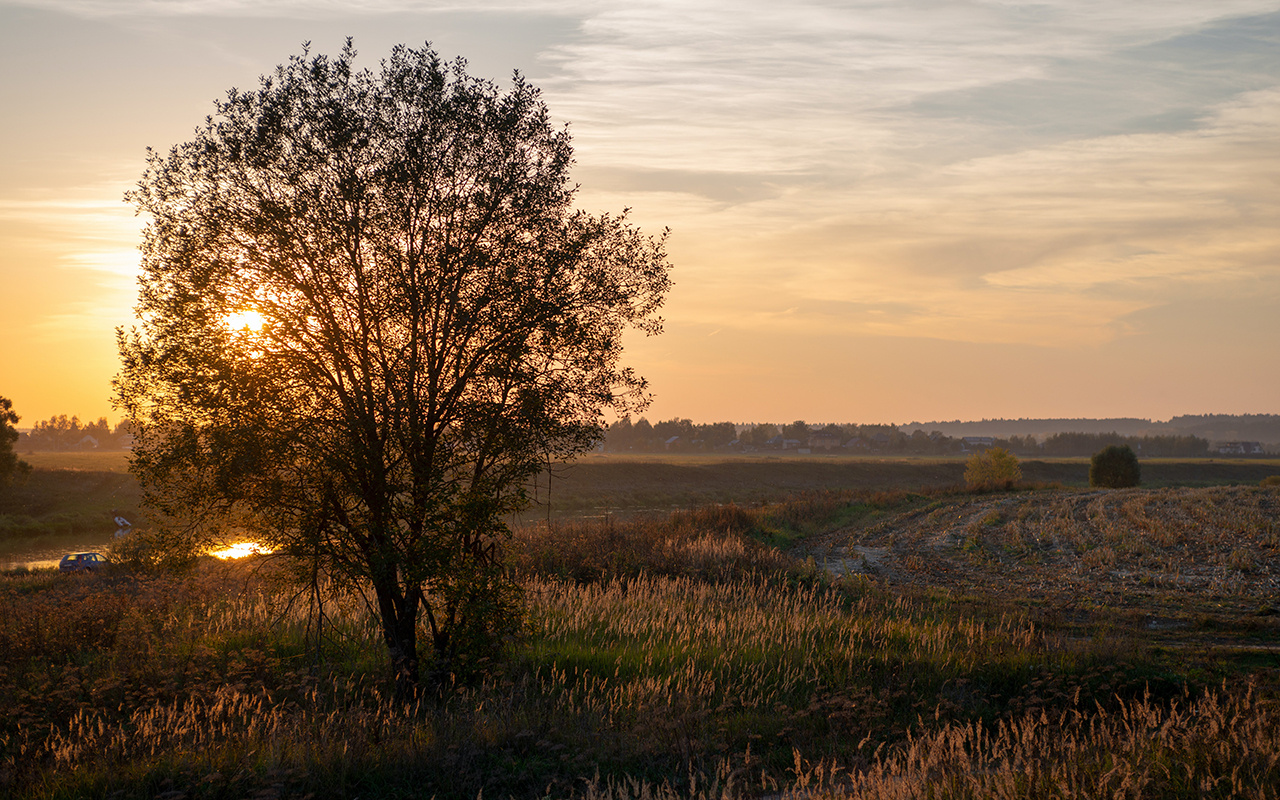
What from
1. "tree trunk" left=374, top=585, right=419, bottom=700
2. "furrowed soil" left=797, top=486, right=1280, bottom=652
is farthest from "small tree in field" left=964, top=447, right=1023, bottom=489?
"tree trunk" left=374, top=585, right=419, bottom=700

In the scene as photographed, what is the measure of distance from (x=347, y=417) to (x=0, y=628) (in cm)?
893

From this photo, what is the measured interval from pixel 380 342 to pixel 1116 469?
7597cm

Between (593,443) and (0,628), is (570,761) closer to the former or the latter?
(593,443)

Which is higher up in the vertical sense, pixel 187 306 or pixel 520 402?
pixel 187 306

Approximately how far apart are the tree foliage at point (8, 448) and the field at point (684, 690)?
4104cm

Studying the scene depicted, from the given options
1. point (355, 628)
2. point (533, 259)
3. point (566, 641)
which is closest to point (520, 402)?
point (533, 259)

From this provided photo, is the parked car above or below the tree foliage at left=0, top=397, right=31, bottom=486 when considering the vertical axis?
below

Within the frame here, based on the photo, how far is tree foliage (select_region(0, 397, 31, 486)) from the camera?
57719 millimetres

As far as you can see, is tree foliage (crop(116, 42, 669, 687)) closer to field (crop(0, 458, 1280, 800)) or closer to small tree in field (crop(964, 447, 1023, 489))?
field (crop(0, 458, 1280, 800))

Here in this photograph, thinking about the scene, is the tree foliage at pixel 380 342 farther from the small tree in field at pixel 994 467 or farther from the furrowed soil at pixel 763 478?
the small tree in field at pixel 994 467

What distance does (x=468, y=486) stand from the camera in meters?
13.4

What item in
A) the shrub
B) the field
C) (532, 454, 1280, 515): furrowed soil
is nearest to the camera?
the field

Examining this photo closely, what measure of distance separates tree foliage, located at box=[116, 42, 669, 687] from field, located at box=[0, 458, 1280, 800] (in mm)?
1622

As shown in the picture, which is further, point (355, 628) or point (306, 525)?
point (355, 628)
